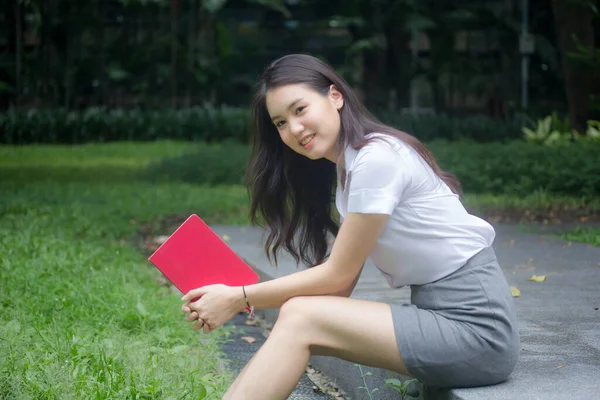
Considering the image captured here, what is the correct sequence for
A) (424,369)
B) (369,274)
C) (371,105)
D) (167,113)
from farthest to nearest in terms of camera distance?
(371,105), (167,113), (369,274), (424,369)

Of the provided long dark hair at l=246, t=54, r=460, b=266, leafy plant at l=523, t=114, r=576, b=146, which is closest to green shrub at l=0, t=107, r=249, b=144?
leafy plant at l=523, t=114, r=576, b=146

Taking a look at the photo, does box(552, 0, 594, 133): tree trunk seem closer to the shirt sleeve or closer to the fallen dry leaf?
the fallen dry leaf

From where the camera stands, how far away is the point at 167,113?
22.7m

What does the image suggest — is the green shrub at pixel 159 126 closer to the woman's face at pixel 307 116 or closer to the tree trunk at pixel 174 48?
the tree trunk at pixel 174 48

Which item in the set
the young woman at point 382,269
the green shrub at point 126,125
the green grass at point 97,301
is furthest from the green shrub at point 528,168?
the green shrub at point 126,125

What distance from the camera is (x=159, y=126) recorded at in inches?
885

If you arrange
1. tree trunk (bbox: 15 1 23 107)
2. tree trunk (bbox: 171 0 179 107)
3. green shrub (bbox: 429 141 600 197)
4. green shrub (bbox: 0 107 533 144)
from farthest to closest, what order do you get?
1. tree trunk (bbox: 15 1 23 107)
2. tree trunk (bbox: 171 0 179 107)
3. green shrub (bbox: 0 107 533 144)
4. green shrub (bbox: 429 141 600 197)

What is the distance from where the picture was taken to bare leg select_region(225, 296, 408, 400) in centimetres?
286

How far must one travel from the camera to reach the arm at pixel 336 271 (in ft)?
9.73

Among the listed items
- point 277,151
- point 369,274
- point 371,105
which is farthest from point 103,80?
point 277,151

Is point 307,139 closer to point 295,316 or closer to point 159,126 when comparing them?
point 295,316

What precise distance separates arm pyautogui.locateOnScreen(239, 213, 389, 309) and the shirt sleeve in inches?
1.3

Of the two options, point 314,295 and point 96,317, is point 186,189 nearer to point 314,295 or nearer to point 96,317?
point 96,317

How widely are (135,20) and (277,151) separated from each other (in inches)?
926
